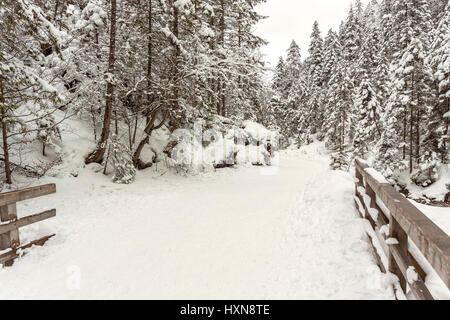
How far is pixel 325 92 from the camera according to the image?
1676 inches

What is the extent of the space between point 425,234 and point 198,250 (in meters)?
4.41

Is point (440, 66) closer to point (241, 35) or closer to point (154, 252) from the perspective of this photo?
point (241, 35)

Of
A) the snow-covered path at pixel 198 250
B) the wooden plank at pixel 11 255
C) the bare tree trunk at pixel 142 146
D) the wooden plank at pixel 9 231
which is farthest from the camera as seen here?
the bare tree trunk at pixel 142 146

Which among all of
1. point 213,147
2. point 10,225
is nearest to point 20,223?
point 10,225

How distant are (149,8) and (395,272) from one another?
47.6ft

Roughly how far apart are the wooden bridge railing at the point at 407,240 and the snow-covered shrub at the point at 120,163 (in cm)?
938

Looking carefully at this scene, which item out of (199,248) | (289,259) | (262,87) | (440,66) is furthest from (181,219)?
(440,66)

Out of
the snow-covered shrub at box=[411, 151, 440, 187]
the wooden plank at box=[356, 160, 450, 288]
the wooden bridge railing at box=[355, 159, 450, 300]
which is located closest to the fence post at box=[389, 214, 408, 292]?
the wooden bridge railing at box=[355, 159, 450, 300]

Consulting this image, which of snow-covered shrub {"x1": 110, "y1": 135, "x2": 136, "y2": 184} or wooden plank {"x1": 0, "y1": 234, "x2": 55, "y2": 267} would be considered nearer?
wooden plank {"x1": 0, "y1": 234, "x2": 55, "y2": 267}

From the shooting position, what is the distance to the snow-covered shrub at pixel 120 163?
11008 mm

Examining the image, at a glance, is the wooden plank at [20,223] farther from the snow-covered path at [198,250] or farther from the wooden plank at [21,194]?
the snow-covered path at [198,250]

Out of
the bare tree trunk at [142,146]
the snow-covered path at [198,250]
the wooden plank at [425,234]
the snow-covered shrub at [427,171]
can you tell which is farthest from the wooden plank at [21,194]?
the snow-covered shrub at [427,171]

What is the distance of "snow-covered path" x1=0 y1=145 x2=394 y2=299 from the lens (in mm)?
4234

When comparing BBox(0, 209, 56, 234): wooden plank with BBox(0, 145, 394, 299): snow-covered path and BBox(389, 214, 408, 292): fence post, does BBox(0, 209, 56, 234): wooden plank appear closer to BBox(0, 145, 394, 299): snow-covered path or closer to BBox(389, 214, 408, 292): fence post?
BBox(0, 145, 394, 299): snow-covered path
